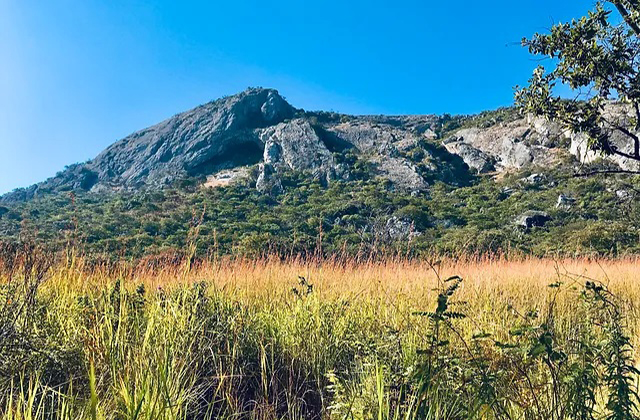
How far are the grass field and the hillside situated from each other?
15952mm

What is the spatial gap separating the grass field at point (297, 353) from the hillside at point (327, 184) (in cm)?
1595

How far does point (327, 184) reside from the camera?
6062cm

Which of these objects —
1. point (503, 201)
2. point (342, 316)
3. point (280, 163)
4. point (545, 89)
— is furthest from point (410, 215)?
point (342, 316)

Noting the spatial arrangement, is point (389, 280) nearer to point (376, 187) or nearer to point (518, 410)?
point (518, 410)

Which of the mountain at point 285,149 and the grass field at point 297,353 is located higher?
the mountain at point 285,149

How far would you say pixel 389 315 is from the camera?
3.90 m

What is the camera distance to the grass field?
2031 mm

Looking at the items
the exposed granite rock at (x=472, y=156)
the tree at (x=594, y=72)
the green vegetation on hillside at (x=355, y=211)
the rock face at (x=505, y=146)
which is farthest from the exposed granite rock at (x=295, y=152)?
the tree at (x=594, y=72)

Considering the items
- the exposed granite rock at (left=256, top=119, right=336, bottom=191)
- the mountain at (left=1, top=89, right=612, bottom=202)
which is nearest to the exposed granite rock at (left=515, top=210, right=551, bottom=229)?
the mountain at (left=1, top=89, right=612, bottom=202)

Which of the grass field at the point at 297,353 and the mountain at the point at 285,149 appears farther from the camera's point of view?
the mountain at the point at 285,149

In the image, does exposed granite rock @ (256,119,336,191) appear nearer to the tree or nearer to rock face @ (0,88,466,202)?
rock face @ (0,88,466,202)

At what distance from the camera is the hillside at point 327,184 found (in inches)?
1212

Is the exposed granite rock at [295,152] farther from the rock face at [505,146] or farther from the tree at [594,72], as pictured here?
the tree at [594,72]

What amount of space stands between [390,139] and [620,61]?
70.9m
